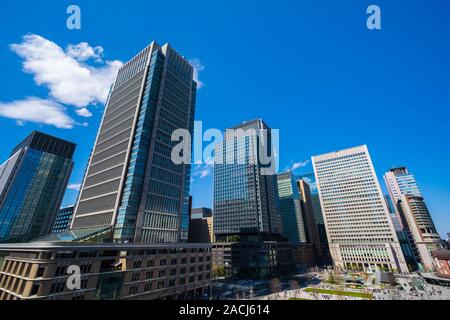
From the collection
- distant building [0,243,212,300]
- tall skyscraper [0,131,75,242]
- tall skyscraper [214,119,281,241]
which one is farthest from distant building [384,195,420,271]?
tall skyscraper [0,131,75,242]

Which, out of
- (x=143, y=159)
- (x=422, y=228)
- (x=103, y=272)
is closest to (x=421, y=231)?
(x=422, y=228)

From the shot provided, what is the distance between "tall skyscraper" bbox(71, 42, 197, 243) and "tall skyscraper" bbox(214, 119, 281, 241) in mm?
56376

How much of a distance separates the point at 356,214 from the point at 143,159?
146 metres

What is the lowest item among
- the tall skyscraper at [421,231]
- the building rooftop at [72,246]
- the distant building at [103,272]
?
the distant building at [103,272]

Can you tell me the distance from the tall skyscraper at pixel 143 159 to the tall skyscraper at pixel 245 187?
185ft

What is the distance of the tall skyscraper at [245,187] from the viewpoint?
13612cm

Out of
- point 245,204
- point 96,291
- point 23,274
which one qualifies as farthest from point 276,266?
point 23,274

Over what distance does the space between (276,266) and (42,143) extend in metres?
165

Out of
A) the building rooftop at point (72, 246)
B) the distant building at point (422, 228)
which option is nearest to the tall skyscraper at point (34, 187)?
the building rooftop at point (72, 246)

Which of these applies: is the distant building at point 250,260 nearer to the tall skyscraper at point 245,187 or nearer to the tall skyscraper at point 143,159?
the tall skyscraper at point 245,187

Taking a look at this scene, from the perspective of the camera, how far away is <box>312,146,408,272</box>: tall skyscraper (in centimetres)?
13825
